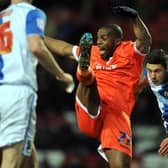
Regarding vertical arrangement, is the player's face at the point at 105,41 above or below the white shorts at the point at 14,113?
above

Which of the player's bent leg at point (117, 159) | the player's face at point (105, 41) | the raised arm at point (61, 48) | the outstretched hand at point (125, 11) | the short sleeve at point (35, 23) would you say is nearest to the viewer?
the short sleeve at point (35, 23)

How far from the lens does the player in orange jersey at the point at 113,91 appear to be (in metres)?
6.52

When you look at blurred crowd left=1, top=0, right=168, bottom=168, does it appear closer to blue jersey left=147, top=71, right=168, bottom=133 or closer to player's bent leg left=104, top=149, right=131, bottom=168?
player's bent leg left=104, top=149, right=131, bottom=168

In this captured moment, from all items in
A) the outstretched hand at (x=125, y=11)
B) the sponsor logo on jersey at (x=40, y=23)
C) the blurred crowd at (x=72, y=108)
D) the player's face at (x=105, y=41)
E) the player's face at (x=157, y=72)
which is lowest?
the blurred crowd at (x=72, y=108)

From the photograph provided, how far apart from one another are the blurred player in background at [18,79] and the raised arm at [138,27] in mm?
1023

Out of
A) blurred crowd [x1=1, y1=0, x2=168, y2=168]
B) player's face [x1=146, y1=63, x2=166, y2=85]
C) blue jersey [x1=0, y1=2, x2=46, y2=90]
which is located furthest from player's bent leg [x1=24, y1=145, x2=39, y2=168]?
blurred crowd [x1=1, y1=0, x2=168, y2=168]

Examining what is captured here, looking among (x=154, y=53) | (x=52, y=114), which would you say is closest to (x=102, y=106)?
Result: (x=154, y=53)

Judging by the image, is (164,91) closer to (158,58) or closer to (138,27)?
(158,58)

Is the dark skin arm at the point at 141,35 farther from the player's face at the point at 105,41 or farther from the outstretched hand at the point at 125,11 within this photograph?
the player's face at the point at 105,41

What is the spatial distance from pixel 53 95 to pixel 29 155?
19.5ft

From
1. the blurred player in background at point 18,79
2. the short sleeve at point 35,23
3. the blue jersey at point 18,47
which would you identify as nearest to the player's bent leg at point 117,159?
the blurred player in background at point 18,79

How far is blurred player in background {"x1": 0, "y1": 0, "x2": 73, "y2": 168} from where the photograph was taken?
5.48m

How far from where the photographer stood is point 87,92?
21.3 feet

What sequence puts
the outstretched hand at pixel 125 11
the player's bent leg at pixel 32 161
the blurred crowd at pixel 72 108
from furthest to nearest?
1. the blurred crowd at pixel 72 108
2. the outstretched hand at pixel 125 11
3. the player's bent leg at pixel 32 161
